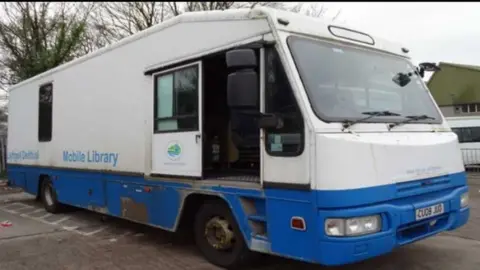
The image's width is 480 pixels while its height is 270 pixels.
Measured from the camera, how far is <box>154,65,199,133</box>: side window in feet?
17.9

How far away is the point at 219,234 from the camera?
206 inches

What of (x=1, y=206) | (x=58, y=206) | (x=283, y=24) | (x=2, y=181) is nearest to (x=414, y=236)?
(x=283, y=24)

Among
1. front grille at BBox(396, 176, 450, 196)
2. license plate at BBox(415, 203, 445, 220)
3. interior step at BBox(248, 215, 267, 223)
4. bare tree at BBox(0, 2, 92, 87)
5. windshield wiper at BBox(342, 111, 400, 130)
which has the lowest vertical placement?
interior step at BBox(248, 215, 267, 223)

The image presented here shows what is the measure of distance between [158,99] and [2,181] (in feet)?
44.5

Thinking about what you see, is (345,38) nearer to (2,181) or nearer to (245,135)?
(245,135)

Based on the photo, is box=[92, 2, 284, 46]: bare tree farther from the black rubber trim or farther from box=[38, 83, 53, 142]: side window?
the black rubber trim

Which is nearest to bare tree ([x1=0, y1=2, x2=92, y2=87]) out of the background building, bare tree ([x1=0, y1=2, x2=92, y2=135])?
bare tree ([x1=0, y1=2, x2=92, y2=135])

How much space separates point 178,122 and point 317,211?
233 cm

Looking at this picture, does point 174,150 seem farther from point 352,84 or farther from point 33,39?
point 33,39

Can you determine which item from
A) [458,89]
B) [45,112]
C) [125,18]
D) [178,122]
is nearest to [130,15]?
[125,18]

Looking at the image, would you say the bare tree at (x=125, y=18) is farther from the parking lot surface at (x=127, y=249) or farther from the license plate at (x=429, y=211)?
the license plate at (x=429, y=211)

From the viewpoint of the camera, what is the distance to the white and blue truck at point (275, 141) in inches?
161

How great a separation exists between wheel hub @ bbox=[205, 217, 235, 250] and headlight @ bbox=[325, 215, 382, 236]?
1409 millimetres

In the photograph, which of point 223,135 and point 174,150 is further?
point 223,135
